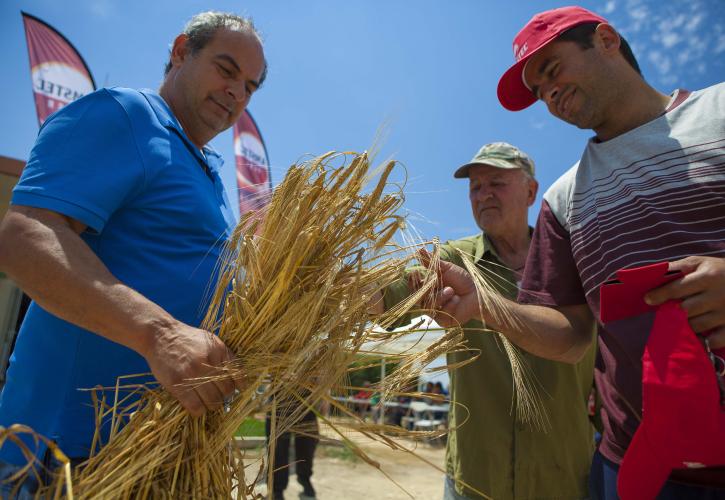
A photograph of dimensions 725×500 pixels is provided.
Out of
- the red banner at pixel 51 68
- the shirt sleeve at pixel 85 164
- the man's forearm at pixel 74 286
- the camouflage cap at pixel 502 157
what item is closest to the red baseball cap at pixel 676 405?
the man's forearm at pixel 74 286

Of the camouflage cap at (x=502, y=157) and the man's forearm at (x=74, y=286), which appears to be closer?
the man's forearm at (x=74, y=286)

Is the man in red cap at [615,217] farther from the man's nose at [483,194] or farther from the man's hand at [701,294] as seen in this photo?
the man's nose at [483,194]

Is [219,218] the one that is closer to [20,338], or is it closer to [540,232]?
[20,338]

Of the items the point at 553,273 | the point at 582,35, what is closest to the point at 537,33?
the point at 582,35

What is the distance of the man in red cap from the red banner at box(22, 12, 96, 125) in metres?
7.56

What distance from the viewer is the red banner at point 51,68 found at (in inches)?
280

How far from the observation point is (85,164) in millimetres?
1048

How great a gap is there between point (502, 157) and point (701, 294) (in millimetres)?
1686

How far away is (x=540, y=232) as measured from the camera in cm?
175

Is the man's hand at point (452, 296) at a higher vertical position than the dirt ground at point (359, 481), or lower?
higher

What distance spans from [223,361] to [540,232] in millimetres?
1274

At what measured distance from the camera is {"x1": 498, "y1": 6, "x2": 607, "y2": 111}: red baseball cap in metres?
1.63

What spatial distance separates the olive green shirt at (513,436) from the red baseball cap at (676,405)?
2.93ft

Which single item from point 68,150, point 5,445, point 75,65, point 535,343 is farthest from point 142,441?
point 75,65
